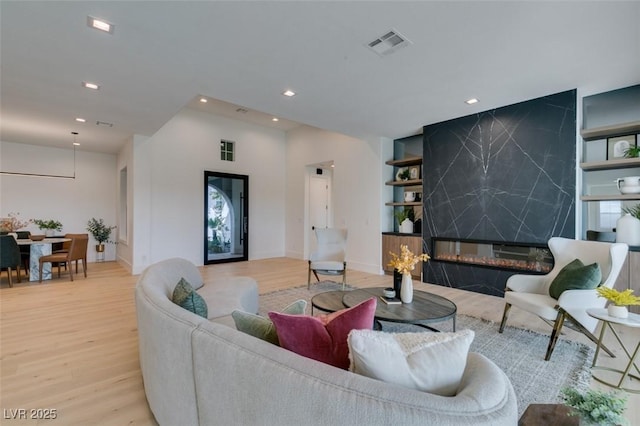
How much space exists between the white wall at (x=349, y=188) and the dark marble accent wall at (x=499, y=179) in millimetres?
1079

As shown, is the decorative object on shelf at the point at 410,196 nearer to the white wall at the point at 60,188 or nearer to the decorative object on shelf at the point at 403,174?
the decorative object on shelf at the point at 403,174

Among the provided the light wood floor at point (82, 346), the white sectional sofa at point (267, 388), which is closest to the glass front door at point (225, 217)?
the light wood floor at point (82, 346)

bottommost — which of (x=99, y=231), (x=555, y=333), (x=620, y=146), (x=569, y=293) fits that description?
(x=555, y=333)

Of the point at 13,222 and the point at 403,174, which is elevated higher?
the point at 403,174

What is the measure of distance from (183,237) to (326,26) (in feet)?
19.1

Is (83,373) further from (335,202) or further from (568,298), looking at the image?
(335,202)

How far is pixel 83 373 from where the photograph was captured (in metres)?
2.37

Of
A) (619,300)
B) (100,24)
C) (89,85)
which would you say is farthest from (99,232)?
(619,300)

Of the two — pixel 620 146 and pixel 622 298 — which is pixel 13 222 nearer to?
pixel 622 298

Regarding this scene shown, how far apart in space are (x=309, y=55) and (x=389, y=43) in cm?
78

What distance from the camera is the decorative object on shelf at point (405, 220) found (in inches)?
240

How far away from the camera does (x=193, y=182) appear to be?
7.14 metres

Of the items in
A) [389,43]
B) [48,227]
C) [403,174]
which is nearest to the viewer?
[389,43]

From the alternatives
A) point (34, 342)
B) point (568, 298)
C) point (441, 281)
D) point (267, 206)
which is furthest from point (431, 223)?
point (34, 342)
